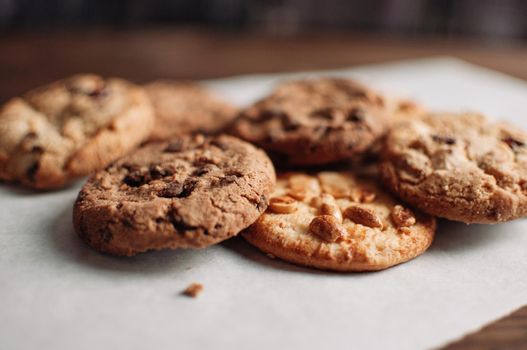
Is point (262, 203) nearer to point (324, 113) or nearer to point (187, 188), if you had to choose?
point (187, 188)

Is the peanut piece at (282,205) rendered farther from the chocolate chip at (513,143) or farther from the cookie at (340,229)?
the chocolate chip at (513,143)

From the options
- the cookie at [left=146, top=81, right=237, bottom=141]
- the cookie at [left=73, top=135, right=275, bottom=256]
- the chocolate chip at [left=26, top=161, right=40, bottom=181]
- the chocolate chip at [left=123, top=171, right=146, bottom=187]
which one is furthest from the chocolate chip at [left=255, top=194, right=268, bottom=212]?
the chocolate chip at [left=26, top=161, right=40, bottom=181]

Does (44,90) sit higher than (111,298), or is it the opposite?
(44,90)

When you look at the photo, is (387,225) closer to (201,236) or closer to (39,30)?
(201,236)

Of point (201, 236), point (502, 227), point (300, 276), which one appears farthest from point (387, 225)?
point (201, 236)

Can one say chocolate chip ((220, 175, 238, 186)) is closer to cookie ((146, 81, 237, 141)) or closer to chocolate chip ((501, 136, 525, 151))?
cookie ((146, 81, 237, 141))

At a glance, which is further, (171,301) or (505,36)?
(505,36)
